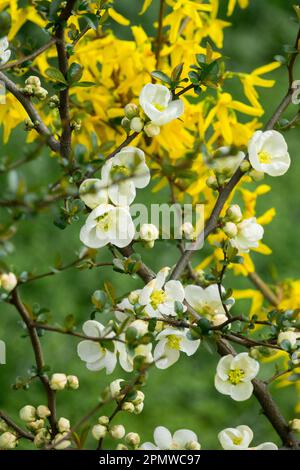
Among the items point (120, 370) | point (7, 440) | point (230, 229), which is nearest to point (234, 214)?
point (230, 229)

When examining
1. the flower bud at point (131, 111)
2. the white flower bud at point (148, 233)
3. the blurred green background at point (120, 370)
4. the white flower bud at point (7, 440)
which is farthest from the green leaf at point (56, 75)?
the blurred green background at point (120, 370)

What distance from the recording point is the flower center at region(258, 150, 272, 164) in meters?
0.95

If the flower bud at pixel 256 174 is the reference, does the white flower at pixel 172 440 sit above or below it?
below

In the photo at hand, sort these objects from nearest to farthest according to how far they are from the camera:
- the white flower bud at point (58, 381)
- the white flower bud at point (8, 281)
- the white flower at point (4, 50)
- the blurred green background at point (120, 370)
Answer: the white flower bud at point (8, 281)
the white flower bud at point (58, 381)
the white flower at point (4, 50)
the blurred green background at point (120, 370)

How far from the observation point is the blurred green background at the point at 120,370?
2.26 m

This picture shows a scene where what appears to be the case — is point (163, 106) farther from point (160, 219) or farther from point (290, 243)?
point (290, 243)

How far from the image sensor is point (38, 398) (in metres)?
2.24

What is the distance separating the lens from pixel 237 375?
0.93 meters

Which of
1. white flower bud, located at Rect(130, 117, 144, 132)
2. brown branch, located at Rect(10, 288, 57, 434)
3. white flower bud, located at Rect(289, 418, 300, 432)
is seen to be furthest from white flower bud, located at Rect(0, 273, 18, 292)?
white flower bud, located at Rect(289, 418, 300, 432)

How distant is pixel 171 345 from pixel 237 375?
81 millimetres

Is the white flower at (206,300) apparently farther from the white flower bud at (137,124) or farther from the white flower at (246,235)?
the white flower bud at (137,124)

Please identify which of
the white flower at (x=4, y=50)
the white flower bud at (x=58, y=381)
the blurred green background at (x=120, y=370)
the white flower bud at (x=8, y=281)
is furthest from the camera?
the blurred green background at (x=120, y=370)

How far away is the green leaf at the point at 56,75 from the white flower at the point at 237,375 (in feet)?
1.19

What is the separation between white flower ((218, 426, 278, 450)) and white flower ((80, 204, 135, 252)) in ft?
0.78
